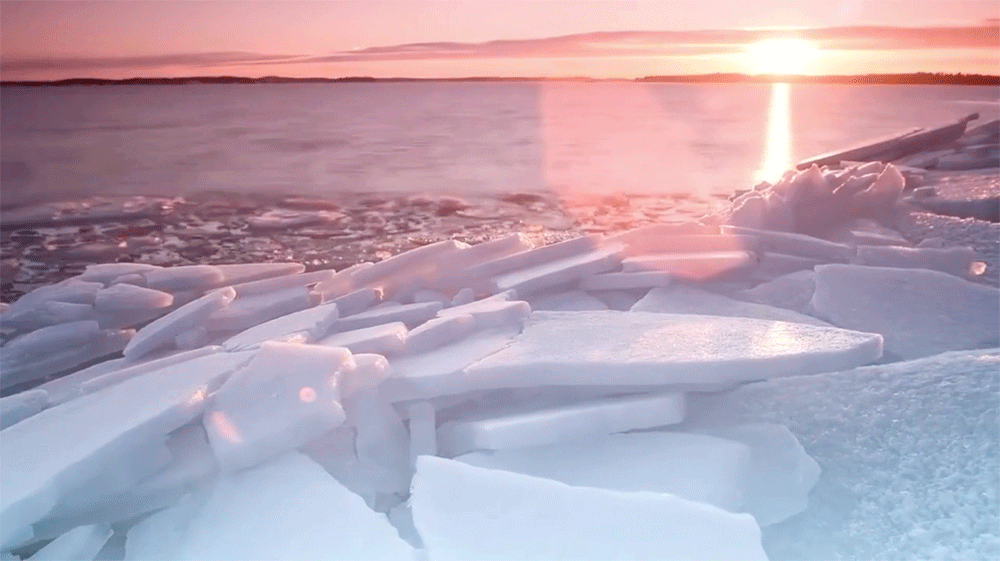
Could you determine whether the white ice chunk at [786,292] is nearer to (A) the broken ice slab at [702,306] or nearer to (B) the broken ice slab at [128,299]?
(A) the broken ice slab at [702,306]

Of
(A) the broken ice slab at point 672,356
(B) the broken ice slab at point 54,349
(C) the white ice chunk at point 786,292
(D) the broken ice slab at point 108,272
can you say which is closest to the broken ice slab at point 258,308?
(B) the broken ice slab at point 54,349

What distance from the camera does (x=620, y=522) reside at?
135 cm

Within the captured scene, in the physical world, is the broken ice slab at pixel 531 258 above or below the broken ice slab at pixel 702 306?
above

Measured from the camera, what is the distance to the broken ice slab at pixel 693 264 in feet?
9.41

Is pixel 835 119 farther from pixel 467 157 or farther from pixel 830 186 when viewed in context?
pixel 830 186

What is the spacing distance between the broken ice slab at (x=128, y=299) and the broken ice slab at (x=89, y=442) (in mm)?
1177

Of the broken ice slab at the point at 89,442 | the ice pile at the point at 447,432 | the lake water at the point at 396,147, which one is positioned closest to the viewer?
the ice pile at the point at 447,432

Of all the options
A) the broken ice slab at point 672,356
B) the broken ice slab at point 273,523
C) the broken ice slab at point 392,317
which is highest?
the broken ice slab at point 672,356

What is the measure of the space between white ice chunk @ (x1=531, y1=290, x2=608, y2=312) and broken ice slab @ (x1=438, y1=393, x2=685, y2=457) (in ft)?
3.08

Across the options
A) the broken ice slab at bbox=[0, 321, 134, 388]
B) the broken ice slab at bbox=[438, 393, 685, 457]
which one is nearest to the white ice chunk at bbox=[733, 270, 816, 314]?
the broken ice slab at bbox=[438, 393, 685, 457]

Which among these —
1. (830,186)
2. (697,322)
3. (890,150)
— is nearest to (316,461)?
(697,322)

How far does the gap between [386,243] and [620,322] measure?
2.60m

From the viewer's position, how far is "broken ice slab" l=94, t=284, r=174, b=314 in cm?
306

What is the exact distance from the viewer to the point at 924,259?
3039 mm
